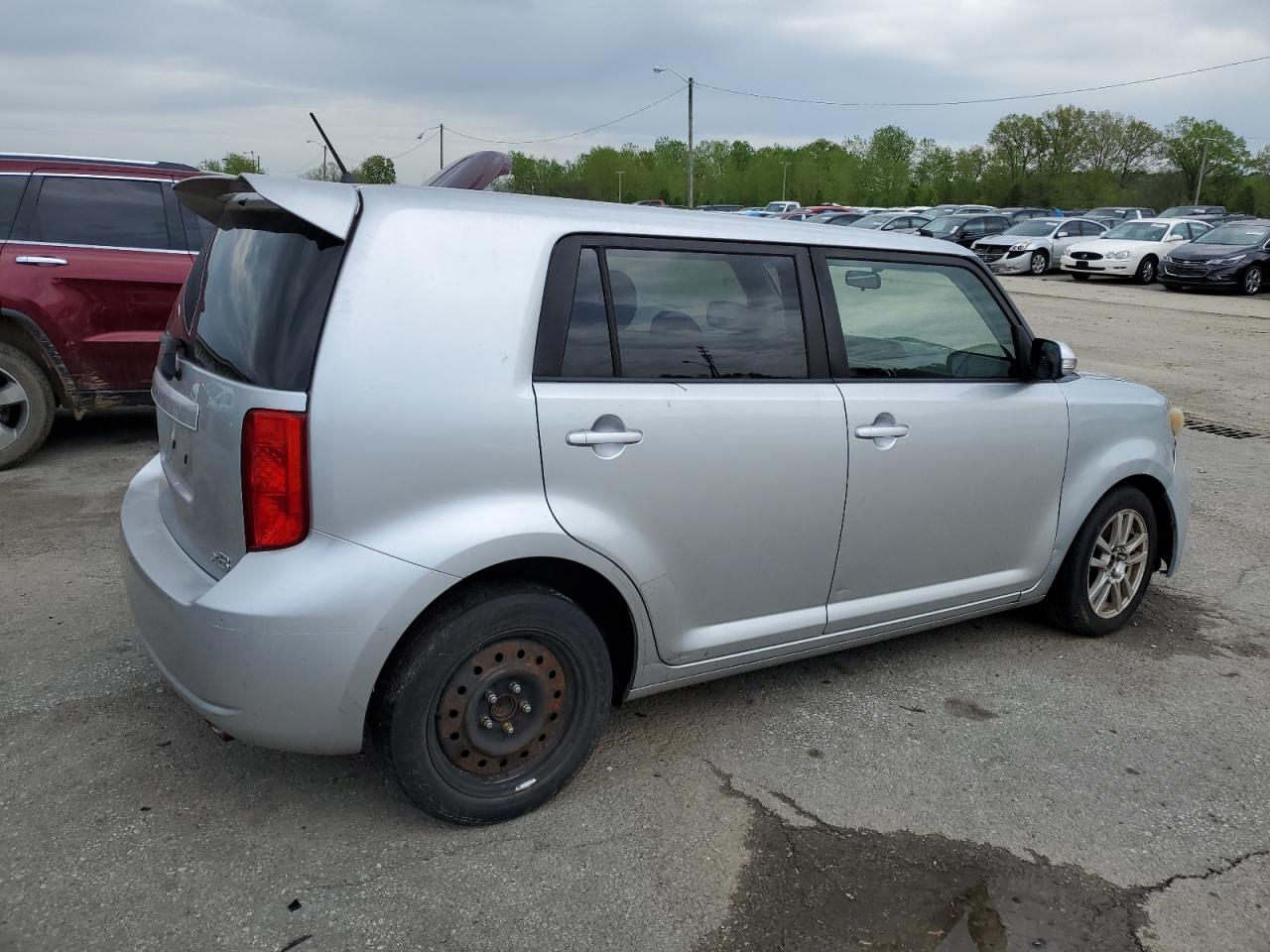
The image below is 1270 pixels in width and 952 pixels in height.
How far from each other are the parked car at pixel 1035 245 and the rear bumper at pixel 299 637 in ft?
88.1

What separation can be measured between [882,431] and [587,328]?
112cm

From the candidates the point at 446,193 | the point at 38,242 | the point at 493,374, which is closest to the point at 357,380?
the point at 493,374

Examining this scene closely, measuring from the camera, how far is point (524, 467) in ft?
9.05

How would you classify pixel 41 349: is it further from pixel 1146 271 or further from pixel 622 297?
pixel 1146 271

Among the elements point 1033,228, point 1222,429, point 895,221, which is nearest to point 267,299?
point 1222,429

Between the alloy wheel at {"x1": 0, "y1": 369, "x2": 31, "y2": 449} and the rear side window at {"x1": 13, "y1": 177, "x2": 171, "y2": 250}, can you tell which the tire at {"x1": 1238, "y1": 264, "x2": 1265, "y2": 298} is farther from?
the alloy wheel at {"x1": 0, "y1": 369, "x2": 31, "y2": 449}

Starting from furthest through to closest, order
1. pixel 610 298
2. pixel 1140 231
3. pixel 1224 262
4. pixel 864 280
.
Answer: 1. pixel 1140 231
2. pixel 1224 262
3. pixel 864 280
4. pixel 610 298

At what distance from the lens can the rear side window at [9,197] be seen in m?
6.53

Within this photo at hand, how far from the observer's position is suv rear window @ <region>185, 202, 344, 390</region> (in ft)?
8.48

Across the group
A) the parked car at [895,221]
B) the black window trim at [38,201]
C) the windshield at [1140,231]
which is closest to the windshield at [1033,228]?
the windshield at [1140,231]

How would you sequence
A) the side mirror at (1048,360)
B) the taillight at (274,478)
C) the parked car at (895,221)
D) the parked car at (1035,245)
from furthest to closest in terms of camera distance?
1. the parked car at (895,221)
2. the parked car at (1035,245)
3. the side mirror at (1048,360)
4. the taillight at (274,478)

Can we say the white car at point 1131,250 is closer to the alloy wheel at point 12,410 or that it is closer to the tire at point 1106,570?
the tire at point 1106,570

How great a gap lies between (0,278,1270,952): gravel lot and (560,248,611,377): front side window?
126 cm

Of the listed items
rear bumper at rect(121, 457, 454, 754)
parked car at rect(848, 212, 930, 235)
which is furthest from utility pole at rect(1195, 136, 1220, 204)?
rear bumper at rect(121, 457, 454, 754)
